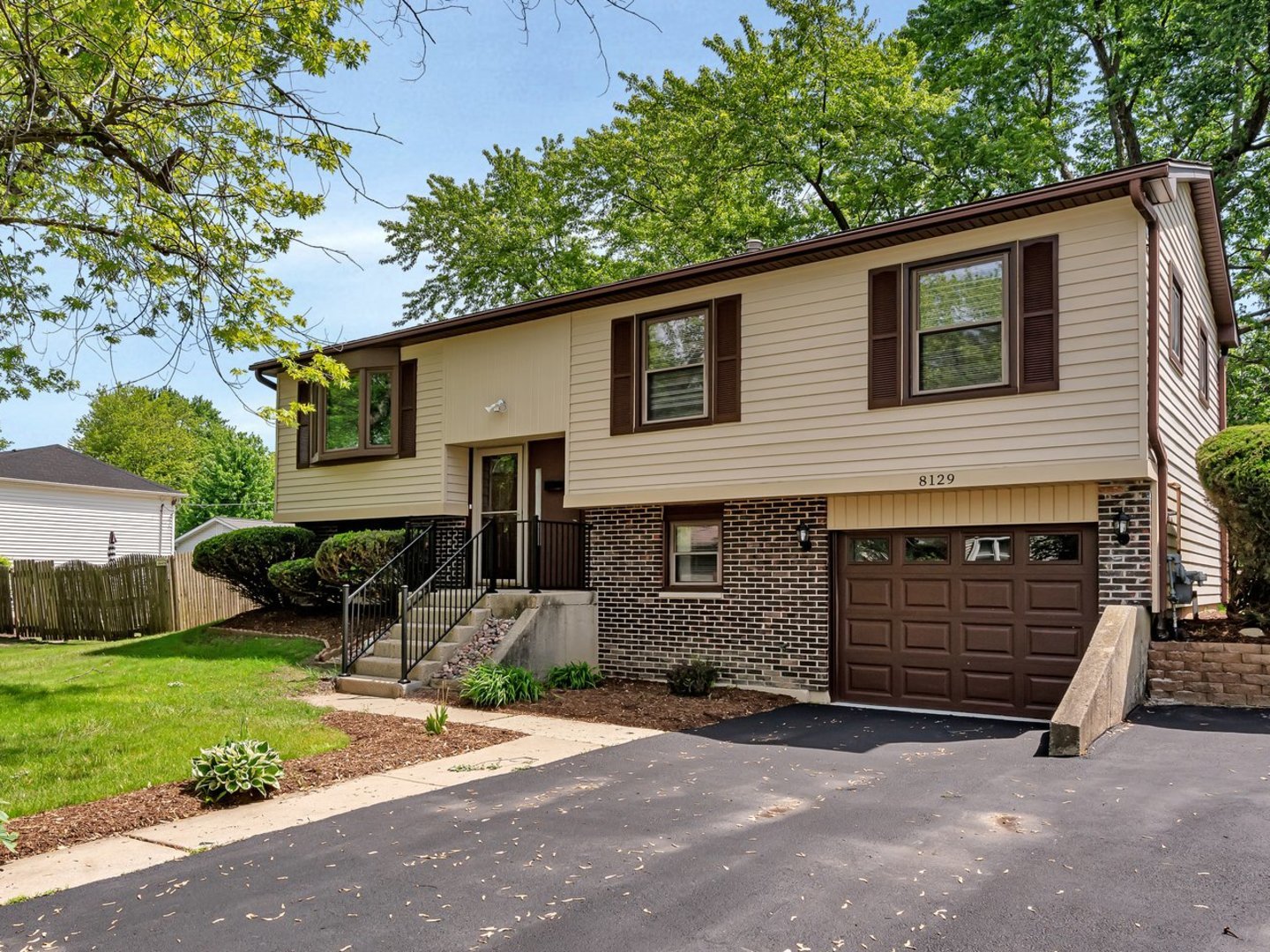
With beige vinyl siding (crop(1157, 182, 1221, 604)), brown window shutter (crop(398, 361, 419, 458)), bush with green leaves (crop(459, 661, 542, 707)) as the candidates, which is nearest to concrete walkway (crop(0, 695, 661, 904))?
bush with green leaves (crop(459, 661, 542, 707))

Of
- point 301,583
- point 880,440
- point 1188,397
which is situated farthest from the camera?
point 301,583

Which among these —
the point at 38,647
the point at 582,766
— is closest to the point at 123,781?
the point at 582,766

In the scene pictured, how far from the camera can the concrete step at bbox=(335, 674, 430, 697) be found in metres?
11.2

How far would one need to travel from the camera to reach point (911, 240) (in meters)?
10.5

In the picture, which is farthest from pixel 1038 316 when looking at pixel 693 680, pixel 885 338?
pixel 693 680

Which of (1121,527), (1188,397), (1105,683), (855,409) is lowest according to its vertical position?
(1105,683)

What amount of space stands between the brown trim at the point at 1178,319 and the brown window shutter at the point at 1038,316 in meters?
1.74

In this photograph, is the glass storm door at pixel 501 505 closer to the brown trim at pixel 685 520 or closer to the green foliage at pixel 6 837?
the brown trim at pixel 685 520

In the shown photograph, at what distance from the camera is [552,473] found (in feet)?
46.3

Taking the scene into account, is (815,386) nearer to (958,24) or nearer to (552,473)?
(552,473)

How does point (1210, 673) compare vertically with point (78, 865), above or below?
above

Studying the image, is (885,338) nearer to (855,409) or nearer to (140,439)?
(855,409)

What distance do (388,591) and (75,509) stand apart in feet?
68.6

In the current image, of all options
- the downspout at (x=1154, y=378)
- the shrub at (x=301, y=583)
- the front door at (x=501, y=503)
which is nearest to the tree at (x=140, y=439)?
the shrub at (x=301, y=583)
